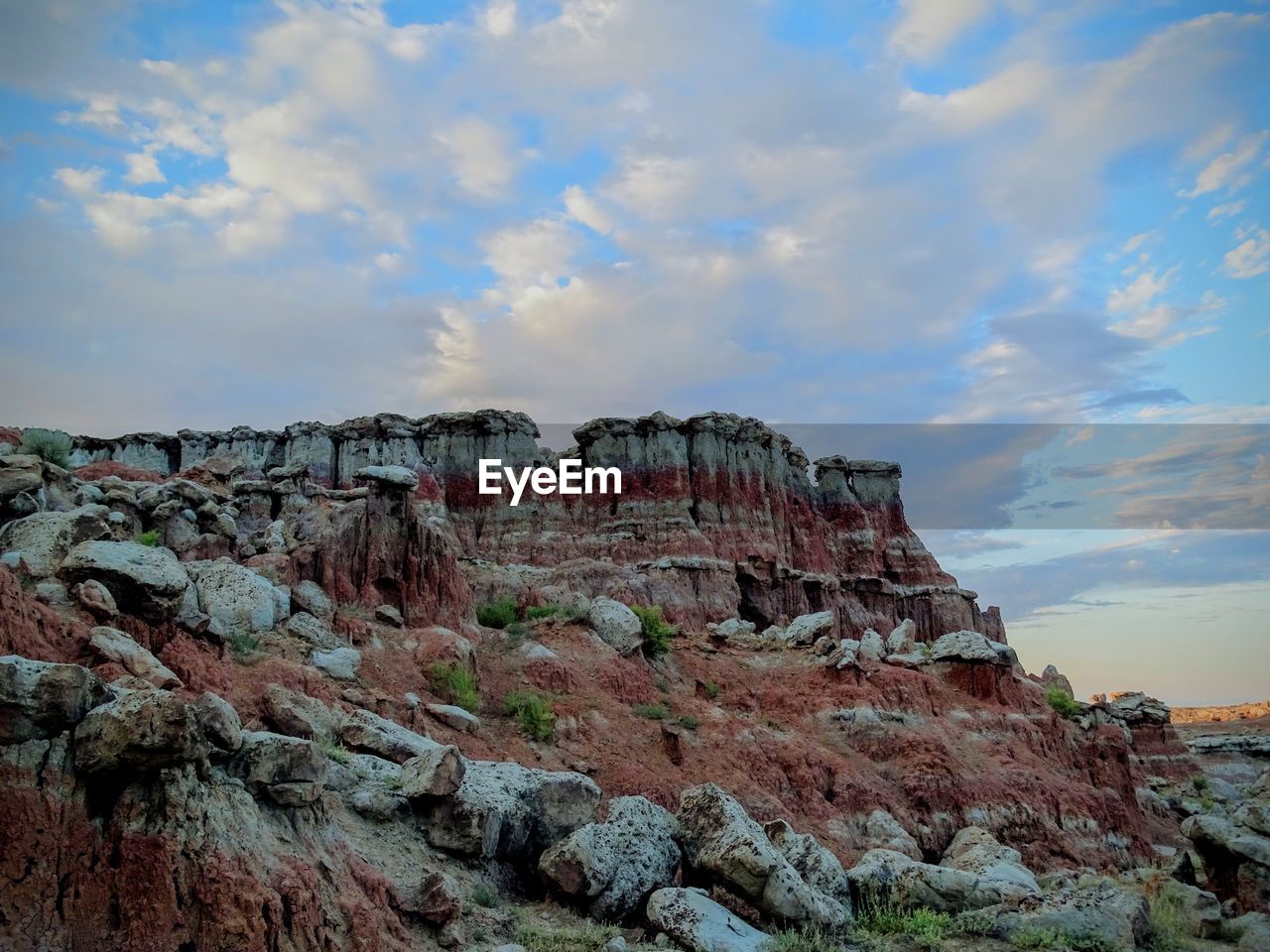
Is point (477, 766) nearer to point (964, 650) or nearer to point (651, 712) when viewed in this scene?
point (651, 712)

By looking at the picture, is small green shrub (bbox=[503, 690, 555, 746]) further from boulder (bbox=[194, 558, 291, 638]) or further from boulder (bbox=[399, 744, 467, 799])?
boulder (bbox=[399, 744, 467, 799])

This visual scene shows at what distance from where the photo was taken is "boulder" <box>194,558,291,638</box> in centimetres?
1883

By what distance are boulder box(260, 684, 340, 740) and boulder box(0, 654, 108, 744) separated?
4743 millimetres

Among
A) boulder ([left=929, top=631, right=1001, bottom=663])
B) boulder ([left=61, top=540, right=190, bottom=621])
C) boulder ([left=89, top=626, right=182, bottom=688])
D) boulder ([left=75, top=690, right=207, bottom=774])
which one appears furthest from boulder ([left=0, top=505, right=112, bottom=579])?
boulder ([left=929, top=631, right=1001, bottom=663])

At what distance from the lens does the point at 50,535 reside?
16906mm

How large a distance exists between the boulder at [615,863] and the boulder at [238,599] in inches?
343

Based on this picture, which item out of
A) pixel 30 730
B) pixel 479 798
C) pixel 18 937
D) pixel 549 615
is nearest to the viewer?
pixel 18 937

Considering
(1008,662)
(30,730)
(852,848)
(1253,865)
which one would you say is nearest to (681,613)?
(1008,662)

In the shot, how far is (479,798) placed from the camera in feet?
43.6

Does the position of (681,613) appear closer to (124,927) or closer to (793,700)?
(793,700)

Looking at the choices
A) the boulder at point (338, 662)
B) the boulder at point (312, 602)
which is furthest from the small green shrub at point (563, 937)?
the boulder at point (312, 602)

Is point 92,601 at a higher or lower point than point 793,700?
higher

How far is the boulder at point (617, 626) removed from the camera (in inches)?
1111

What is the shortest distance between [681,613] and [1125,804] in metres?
23.5
